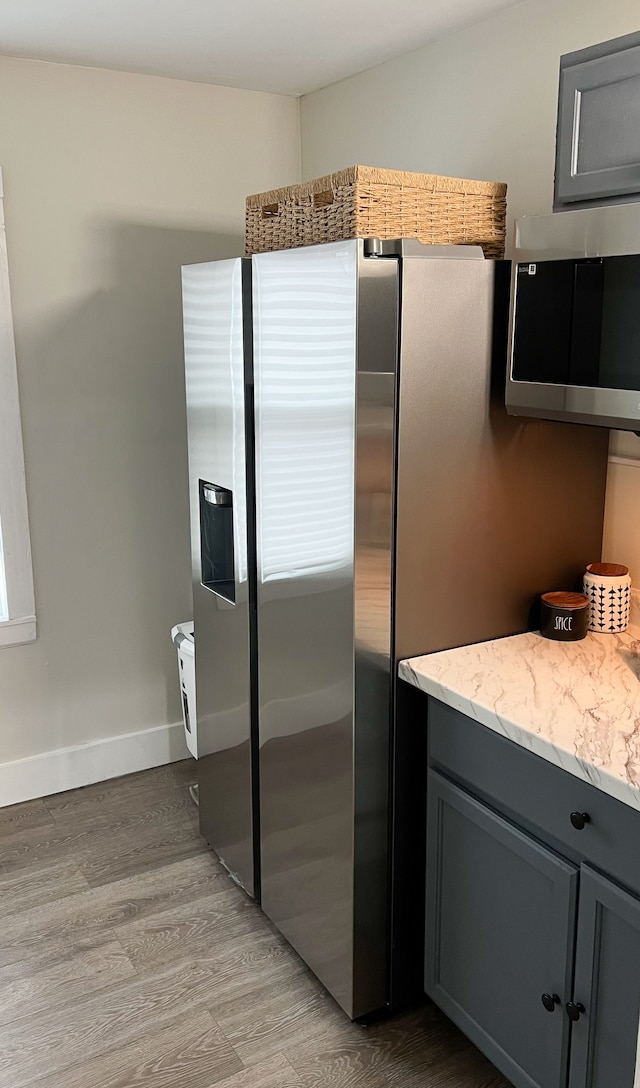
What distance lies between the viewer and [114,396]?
3.10 meters

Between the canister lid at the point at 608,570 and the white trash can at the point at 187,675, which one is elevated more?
the canister lid at the point at 608,570

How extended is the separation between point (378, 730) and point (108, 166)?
6.64 feet

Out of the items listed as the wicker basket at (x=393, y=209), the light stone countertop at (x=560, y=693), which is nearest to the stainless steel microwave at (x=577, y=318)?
the wicker basket at (x=393, y=209)

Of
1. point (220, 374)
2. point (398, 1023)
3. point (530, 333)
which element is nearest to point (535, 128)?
point (530, 333)

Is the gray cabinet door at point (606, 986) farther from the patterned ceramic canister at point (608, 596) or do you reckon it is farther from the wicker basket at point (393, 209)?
the wicker basket at point (393, 209)

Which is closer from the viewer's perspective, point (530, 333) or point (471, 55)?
point (530, 333)

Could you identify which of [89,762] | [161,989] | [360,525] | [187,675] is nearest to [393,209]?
[360,525]

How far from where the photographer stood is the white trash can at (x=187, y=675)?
9.90 feet

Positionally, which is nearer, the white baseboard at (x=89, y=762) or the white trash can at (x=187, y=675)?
the white trash can at (x=187, y=675)

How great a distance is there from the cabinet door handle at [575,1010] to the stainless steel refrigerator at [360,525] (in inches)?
20.3

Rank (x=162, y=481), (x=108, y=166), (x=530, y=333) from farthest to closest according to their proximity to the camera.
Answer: (x=162, y=481)
(x=108, y=166)
(x=530, y=333)

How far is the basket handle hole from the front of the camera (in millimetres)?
1989

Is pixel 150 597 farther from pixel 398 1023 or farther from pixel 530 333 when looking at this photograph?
pixel 530 333

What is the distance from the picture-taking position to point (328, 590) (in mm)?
2012
